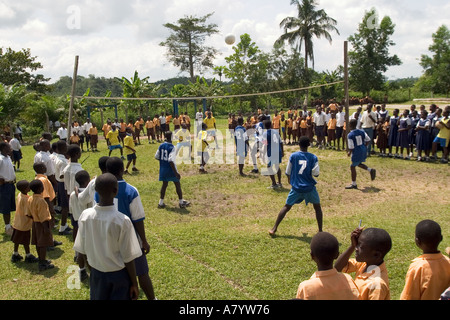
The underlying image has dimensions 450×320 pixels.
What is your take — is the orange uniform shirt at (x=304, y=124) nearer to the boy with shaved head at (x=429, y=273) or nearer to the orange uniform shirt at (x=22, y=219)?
the orange uniform shirt at (x=22, y=219)

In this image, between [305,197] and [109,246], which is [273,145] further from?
[109,246]

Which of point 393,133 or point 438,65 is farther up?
point 438,65

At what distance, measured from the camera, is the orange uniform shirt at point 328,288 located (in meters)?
2.60

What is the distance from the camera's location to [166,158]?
872cm

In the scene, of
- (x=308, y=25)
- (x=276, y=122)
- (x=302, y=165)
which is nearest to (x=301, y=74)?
(x=308, y=25)

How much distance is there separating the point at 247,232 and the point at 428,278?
14.2ft

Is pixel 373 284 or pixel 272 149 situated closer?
pixel 373 284

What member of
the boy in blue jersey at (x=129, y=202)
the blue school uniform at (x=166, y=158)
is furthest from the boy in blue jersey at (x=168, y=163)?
the boy in blue jersey at (x=129, y=202)

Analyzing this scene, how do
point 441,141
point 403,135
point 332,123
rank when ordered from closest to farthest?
1. point 441,141
2. point 403,135
3. point 332,123

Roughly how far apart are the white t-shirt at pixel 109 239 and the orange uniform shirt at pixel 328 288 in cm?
152

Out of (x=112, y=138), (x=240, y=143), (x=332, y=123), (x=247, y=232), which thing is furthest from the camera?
(x=332, y=123)

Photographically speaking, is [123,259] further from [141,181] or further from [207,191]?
[141,181]

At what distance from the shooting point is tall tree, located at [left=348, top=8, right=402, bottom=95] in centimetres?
3784

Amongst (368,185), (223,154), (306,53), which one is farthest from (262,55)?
(368,185)
